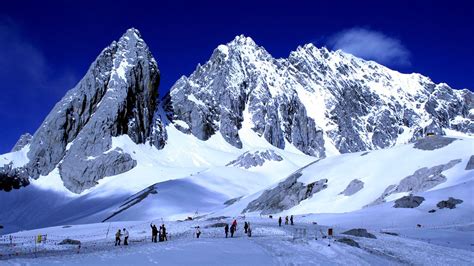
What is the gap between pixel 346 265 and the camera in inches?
1170

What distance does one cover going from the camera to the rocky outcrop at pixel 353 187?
91688 mm

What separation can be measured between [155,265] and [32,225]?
165 metres

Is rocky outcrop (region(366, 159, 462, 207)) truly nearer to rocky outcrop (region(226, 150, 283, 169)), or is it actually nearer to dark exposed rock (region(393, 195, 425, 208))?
dark exposed rock (region(393, 195, 425, 208))

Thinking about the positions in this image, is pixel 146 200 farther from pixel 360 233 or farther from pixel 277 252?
pixel 277 252

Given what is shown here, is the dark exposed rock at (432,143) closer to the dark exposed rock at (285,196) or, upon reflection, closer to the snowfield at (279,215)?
the snowfield at (279,215)

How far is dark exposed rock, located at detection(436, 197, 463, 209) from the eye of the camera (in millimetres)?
65125

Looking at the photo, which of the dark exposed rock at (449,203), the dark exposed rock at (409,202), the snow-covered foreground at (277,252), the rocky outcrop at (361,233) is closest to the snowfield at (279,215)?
the snow-covered foreground at (277,252)

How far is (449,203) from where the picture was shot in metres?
65.8

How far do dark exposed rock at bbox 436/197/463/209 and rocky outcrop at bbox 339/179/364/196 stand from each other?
83.4 feet

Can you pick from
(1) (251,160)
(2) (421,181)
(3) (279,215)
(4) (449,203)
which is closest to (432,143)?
(2) (421,181)

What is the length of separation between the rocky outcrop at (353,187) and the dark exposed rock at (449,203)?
83.4ft

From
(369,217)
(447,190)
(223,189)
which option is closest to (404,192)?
(447,190)

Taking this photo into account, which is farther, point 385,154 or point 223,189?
point 223,189

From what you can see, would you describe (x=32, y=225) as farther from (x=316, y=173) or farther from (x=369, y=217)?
(x=369, y=217)
